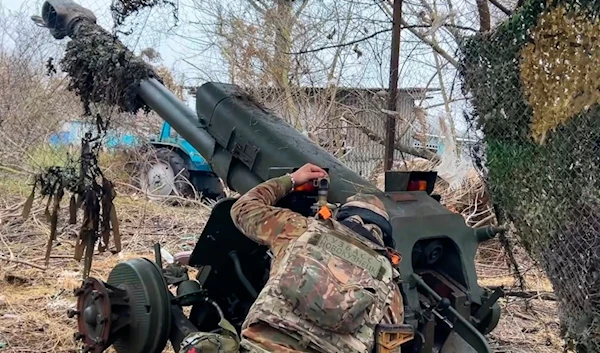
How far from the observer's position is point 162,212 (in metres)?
9.13

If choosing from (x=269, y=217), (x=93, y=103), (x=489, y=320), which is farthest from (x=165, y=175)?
(x=489, y=320)

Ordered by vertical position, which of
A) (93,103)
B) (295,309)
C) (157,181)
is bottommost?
(295,309)

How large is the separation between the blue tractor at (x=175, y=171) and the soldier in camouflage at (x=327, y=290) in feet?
25.3

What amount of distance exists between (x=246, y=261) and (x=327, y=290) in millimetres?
1271

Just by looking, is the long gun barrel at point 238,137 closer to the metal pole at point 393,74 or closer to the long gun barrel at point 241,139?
the long gun barrel at point 241,139

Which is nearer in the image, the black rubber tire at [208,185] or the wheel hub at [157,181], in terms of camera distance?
the wheel hub at [157,181]

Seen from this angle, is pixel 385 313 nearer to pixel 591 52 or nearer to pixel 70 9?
pixel 591 52

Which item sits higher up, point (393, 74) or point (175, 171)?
point (393, 74)

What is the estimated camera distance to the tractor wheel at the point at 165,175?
1033cm

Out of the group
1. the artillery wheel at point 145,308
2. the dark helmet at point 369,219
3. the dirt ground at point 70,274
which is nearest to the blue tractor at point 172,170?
the dirt ground at point 70,274

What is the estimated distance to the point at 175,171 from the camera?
1181cm

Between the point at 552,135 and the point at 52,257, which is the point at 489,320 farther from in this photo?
the point at 52,257

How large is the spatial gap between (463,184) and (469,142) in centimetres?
397

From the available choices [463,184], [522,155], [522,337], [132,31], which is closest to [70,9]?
[132,31]
